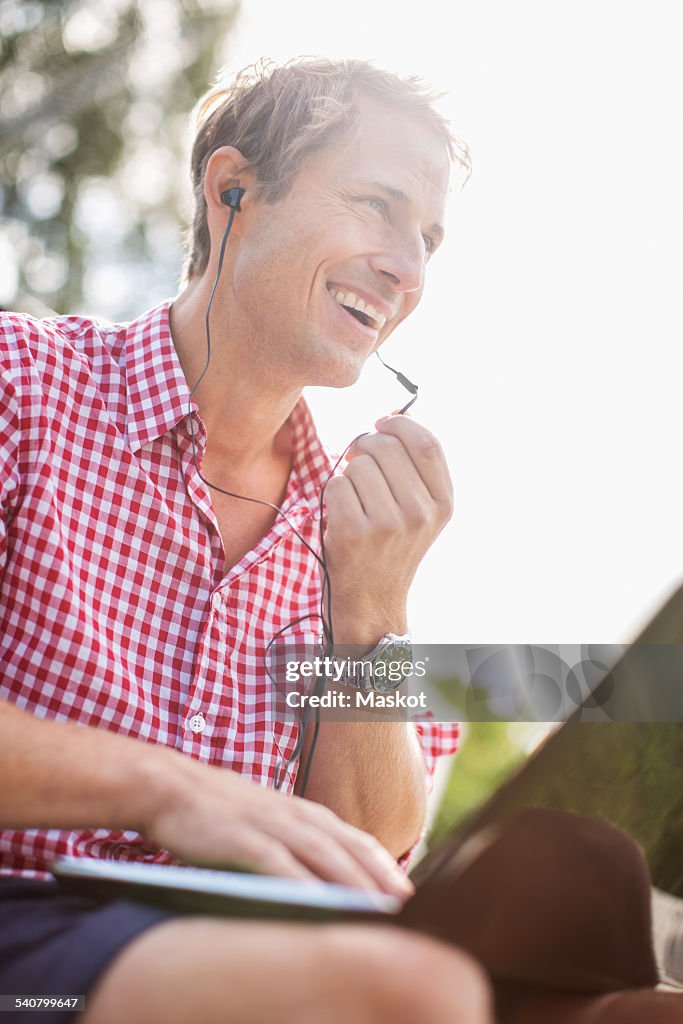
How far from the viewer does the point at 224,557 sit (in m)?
1.20

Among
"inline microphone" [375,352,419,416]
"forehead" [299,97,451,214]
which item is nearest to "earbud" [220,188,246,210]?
"forehead" [299,97,451,214]

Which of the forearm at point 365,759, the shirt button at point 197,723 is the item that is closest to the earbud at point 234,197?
the forearm at point 365,759

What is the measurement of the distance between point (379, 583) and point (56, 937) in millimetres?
653

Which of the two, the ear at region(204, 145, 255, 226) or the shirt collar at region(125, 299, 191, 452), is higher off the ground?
the ear at region(204, 145, 255, 226)

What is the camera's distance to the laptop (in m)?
0.56

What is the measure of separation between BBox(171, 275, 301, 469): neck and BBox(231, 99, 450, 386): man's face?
0.03 metres

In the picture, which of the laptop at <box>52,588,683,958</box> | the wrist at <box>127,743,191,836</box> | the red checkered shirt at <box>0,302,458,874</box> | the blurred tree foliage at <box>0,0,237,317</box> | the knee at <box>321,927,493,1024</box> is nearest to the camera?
the knee at <box>321,927,493,1024</box>

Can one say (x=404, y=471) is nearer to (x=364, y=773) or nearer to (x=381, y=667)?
(x=381, y=667)

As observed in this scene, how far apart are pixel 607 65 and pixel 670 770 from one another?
4.11 ft

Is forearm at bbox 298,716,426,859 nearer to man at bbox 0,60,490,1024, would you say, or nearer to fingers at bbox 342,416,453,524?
man at bbox 0,60,490,1024

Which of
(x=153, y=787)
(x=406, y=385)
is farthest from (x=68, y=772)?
(x=406, y=385)

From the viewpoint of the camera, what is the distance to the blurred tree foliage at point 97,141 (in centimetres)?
402

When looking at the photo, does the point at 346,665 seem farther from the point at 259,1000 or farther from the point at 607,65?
the point at 607,65

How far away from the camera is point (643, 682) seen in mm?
1020
